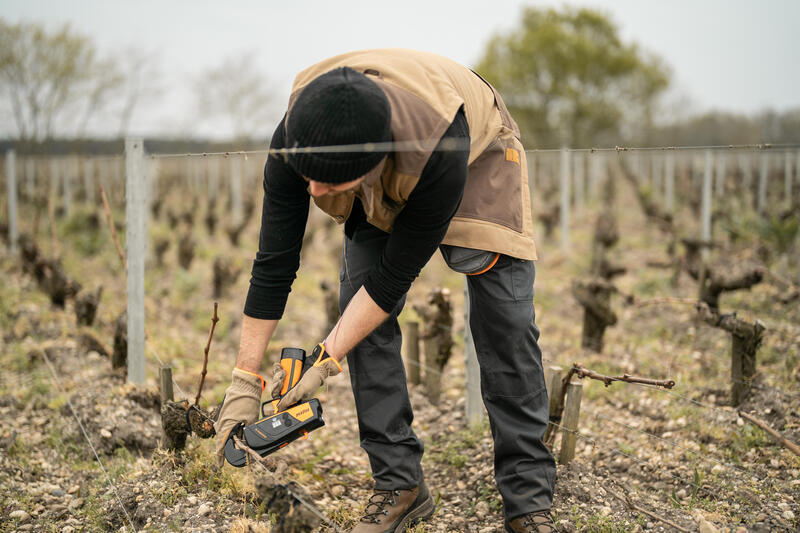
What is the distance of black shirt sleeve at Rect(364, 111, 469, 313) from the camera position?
1585mm

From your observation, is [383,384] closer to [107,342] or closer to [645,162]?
[107,342]

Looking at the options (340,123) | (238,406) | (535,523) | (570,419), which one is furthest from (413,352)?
(340,123)

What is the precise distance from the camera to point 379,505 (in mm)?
2057

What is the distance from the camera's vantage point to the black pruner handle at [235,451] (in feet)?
5.65

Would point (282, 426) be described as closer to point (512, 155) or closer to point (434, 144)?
point (434, 144)

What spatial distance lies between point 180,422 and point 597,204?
623 inches

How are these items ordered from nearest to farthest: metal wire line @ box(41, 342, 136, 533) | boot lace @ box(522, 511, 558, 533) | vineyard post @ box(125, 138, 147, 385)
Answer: boot lace @ box(522, 511, 558, 533)
metal wire line @ box(41, 342, 136, 533)
vineyard post @ box(125, 138, 147, 385)

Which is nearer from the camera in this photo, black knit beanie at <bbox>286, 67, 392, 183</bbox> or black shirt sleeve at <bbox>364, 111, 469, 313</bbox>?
black knit beanie at <bbox>286, 67, 392, 183</bbox>

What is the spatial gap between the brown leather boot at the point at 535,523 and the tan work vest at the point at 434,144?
2.89 feet


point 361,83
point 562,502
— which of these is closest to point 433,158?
point 361,83

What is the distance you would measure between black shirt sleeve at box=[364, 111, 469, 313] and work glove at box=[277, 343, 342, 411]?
24 centimetres

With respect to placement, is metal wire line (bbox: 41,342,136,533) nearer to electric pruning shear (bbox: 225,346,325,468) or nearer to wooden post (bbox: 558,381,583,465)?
electric pruning shear (bbox: 225,346,325,468)

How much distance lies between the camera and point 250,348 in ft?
6.21

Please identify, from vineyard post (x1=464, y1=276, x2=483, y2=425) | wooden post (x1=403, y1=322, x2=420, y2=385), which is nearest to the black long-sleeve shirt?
vineyard post (x1=464, y1=276, x2=483, y2=425)
